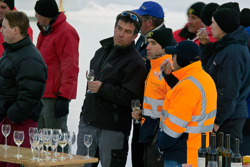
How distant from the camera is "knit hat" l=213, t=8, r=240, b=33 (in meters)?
3.61

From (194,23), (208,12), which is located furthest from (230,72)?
(194,23)

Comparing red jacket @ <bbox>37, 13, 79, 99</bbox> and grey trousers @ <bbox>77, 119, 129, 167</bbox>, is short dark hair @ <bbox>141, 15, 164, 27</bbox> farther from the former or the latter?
grey trousers @ <bbox>77, 119, 129, 167</bbox>

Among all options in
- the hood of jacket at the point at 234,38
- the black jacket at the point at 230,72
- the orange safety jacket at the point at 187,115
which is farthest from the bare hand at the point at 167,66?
the hood of jacket at the point at 234,38

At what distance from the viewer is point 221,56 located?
3.55 m

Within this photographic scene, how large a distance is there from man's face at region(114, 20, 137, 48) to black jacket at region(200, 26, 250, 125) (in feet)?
2.24

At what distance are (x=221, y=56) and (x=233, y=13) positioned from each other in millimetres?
417

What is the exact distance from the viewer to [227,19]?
361cm

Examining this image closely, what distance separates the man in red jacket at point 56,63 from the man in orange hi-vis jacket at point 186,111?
6.22 feet

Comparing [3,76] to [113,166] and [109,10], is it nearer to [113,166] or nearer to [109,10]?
[113,166]

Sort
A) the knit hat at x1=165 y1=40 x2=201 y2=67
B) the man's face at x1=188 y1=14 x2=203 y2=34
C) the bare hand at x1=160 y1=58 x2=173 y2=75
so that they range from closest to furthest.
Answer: the knit hat at x1=165 y1=40 x2=201 y2=67
the bare hand at x1=160 y1=58 x2=173 y2=75
the man's face at x1=188 y1=14 x2=203 y2=34

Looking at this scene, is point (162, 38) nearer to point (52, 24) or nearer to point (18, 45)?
point (18, 45)

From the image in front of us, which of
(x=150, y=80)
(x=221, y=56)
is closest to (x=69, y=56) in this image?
(x=150, y=80)

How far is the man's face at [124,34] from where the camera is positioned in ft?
12.0

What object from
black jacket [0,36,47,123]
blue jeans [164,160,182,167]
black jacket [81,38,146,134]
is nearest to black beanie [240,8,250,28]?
black jacket [81,38,146,134]
